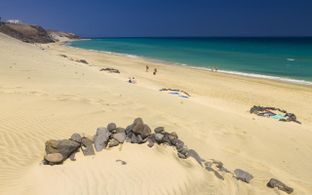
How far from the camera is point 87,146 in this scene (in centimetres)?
833

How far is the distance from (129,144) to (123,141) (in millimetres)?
191

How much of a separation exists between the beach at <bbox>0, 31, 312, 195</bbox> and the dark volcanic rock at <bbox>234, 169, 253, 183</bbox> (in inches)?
9.4

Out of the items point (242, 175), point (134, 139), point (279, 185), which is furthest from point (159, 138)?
point (279, 185)

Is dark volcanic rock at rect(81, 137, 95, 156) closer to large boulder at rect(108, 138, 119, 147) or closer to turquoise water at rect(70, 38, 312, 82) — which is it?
large boulder at rect(108, 138, 119, 147)

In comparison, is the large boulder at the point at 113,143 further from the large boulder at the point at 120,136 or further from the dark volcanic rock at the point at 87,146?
the dark volcanic rock at the point at 87,146

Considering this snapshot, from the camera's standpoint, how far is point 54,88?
15586mm

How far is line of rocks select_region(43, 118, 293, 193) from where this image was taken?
25.8 ft

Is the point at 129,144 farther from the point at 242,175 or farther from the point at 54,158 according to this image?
the point at 242,175

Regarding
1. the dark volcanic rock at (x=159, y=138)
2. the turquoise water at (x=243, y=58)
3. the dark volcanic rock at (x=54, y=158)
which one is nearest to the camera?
the dark volcanic rock at (x=54, y=158)

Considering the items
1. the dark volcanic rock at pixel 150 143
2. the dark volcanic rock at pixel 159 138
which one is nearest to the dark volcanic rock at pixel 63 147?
the dark volcanic rock at pixel 150 143

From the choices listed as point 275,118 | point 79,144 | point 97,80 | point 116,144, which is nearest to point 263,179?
point 116,144

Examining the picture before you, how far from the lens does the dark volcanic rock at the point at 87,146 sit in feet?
26.7

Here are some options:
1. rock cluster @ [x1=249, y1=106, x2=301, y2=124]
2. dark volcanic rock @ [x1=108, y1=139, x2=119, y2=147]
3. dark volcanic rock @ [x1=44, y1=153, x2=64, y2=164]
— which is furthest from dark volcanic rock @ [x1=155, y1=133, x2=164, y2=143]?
rock cluster @ [x1=249, y1=106, x2=301, y2=124]

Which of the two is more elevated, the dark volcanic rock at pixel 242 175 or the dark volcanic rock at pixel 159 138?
the dark volcanic rock at pixel 159 138
